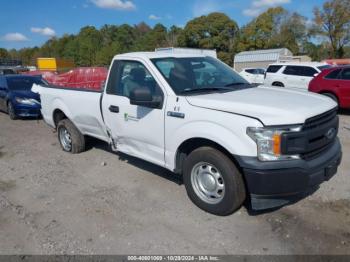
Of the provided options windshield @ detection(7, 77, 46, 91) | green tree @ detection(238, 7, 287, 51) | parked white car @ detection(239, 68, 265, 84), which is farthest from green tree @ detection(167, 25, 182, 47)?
windshield @ detection(7, 77, 46, 91)

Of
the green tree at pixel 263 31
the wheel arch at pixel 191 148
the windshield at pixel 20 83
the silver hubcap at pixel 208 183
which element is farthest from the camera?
the green tree at pixel 263 31

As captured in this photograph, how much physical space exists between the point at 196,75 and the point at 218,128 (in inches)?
49.4

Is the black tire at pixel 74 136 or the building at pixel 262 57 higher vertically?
the building at pixel 262 57

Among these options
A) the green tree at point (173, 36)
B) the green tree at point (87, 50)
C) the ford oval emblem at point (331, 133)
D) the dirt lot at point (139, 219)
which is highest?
the green tree at point (173, 36)

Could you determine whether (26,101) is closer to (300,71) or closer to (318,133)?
(318,133)

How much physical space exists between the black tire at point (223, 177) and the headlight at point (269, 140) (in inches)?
16.3

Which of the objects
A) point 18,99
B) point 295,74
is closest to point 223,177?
point 18,99

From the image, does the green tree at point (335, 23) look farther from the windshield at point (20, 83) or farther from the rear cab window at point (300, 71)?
the windshield at point (20, 83)

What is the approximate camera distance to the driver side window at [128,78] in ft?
15.0

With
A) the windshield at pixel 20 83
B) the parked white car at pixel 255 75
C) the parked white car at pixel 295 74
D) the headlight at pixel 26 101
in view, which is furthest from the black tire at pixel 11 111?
the parked white car at pixel 255 75

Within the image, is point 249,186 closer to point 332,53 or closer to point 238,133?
point 238,133

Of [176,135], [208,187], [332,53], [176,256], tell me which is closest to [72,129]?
[176,135]

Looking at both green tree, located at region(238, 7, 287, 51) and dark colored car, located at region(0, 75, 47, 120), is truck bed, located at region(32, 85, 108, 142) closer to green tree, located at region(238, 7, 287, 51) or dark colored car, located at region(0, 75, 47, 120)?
dark colored car, located at region(0, 75, 47, 120)

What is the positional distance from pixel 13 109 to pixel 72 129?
18.6ft
